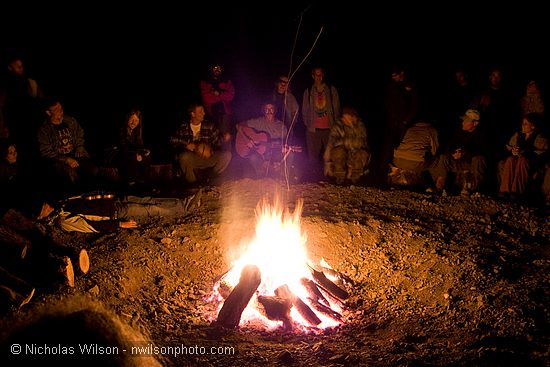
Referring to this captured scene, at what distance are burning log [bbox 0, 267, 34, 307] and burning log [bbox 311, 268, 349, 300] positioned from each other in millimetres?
2880

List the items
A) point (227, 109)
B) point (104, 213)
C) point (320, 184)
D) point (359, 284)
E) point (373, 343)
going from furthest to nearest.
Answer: point (227, 109), point (320, 184), point (104, 213), point (359, 284), point (373, 343)

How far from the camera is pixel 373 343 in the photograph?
3.98m

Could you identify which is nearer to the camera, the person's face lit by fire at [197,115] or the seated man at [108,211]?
the seated man at [108,211]

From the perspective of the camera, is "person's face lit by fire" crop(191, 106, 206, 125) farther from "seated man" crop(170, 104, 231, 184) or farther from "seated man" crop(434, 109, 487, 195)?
"seated man" crop(434, 109, 487, 195)

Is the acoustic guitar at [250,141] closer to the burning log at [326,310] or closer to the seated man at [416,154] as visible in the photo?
the seated man at [416,154]

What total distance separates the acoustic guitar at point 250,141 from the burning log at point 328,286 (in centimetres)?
337

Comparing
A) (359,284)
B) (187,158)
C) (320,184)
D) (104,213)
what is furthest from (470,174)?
(104,213)

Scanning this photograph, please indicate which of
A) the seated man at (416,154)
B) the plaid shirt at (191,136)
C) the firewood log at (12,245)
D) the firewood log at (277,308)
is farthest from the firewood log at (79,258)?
the seated man at (416,154)

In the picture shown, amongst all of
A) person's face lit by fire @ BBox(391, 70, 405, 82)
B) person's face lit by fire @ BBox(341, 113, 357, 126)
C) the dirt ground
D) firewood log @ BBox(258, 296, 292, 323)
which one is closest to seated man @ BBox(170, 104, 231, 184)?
the dirt ground

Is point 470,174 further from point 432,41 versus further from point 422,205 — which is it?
point 432,41

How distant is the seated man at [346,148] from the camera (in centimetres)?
772

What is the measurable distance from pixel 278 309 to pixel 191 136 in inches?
164

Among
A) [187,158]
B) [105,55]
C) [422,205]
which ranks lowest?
[422,205]

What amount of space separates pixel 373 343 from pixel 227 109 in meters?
5.35
